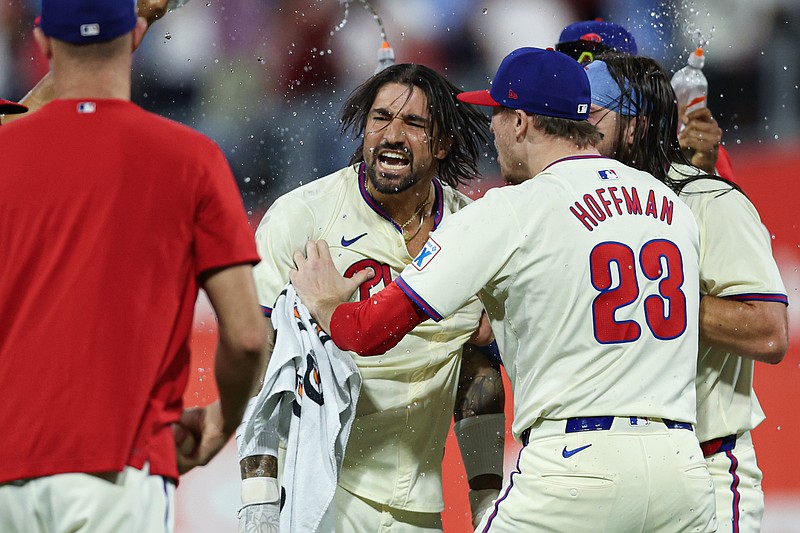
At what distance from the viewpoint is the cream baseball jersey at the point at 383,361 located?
4227 mm

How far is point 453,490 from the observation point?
6.48 metres

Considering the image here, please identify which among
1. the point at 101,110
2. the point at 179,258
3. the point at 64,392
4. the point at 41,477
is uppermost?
the point at 101,110

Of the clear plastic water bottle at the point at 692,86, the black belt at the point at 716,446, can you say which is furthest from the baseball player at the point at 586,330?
the clear plastic water bottle at the point at 692,86

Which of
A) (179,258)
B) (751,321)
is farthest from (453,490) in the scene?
(179,258)

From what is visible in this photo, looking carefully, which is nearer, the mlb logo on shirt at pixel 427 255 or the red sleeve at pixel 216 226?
the red sleeve at pixel 216 226

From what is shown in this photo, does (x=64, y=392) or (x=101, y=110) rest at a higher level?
(x=101, y=110)

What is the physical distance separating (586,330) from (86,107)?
1614 mm

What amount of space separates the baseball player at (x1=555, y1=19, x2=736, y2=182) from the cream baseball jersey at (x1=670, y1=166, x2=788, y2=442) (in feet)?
1.99

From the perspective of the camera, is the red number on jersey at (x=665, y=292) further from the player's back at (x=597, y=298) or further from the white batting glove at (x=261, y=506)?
the white batting glove at (x=261, y=506)

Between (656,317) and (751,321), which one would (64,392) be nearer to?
(656,317)

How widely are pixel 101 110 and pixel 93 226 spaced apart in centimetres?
26

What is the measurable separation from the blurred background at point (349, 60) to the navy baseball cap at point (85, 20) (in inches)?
249

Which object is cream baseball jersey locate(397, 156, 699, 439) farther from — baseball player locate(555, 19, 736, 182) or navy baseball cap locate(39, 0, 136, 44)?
navy baseball cap locate(39, 0, 136, 44)

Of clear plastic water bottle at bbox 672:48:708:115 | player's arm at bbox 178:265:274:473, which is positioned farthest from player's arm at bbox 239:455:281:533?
clear plastic water bottle at bbox 672:48:708:115
